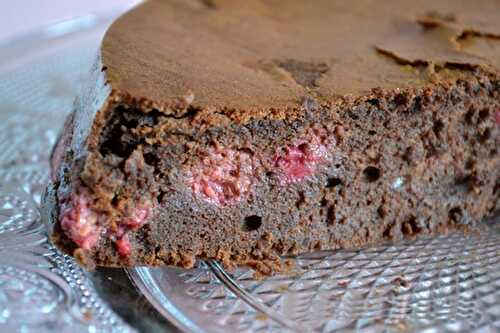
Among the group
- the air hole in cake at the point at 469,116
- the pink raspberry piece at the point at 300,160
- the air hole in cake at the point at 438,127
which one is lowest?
the pink raspberry piece at the point at 300,160

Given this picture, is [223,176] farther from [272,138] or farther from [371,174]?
[371,174]

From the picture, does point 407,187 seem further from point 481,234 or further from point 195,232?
point 195,232

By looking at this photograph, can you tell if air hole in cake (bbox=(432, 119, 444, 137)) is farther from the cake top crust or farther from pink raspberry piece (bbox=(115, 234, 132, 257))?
pink raspberry piece (bbox=(115, 234, 132, 257))

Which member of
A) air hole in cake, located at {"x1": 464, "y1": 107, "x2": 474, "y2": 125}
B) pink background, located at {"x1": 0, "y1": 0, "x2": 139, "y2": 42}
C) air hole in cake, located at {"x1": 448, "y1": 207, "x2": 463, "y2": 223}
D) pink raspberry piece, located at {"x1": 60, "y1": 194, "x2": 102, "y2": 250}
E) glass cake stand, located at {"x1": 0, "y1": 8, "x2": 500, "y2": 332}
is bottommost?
glass cake stand, located at {"x1": 0, "y1": 8, "x2": 500, "y2": 332}

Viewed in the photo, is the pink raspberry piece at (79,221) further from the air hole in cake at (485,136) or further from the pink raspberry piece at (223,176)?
the air hole in cake at (485,136)

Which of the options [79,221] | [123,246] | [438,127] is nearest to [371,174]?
[438,127]

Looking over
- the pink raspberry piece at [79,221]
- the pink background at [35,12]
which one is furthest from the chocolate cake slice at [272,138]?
the pink background at [35,12]

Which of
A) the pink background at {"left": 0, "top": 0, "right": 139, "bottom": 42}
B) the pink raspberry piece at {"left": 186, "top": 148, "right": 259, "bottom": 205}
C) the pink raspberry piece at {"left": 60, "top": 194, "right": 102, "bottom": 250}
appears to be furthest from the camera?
the pink background at {"left": 0, "top": 0, "right": 139, "bottom": 42}

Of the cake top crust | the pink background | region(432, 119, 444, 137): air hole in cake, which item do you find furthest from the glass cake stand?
the pink background
